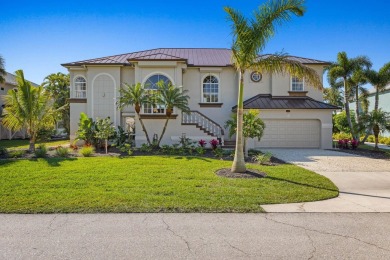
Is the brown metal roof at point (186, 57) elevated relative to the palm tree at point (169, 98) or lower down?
elevated

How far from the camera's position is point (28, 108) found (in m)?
12.4

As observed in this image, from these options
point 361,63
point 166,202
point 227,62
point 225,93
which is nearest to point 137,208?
point 166,202

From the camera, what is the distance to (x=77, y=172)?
340 inches

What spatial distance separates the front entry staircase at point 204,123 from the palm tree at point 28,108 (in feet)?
26.2

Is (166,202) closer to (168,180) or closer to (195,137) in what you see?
(168,180)

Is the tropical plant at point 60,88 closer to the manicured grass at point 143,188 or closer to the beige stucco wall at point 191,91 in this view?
the beige stucco wall at point 191,91

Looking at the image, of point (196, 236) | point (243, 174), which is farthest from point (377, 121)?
point (196, 236)

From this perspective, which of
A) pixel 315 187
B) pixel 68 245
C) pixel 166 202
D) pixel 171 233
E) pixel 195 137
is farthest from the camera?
pixel 195 137

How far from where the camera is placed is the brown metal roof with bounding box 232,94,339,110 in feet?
53.9

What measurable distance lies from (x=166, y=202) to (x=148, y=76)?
1155 cm

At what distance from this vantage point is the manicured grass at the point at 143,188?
546cm

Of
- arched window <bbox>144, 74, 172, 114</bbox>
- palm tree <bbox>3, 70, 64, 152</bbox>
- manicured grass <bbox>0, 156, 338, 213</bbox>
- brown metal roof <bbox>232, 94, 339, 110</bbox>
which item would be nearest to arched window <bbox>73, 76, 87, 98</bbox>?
palm tree <bbox>3, 70, 64, 152</bbox>

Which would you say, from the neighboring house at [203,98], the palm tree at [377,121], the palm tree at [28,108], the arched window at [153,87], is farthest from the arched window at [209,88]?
the palm tree at [377,121]

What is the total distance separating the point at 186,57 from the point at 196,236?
56.5 feet
